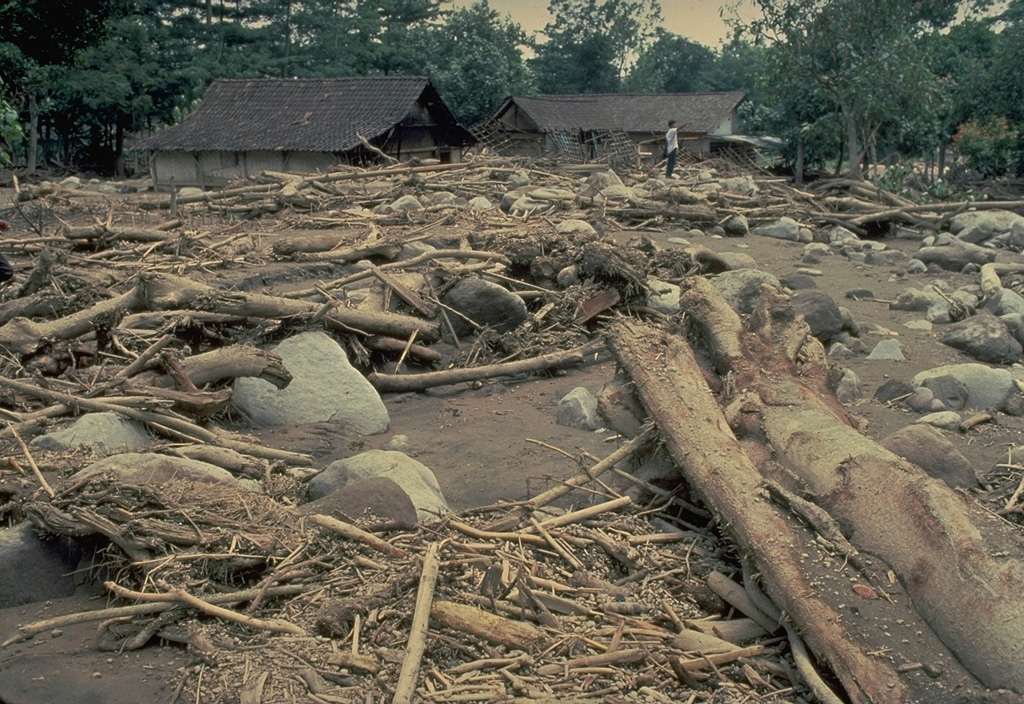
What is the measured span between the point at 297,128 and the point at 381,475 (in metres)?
22.8

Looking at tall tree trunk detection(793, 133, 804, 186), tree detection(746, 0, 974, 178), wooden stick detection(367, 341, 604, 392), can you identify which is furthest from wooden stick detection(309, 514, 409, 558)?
tall tree trunk detection(793, 133, 804, 186)

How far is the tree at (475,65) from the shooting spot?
39.3m

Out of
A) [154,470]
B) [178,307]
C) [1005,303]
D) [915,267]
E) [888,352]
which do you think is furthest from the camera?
[915,267]

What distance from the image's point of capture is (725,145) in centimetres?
3678

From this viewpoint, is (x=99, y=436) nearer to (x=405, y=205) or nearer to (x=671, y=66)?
(x=405, y=205)

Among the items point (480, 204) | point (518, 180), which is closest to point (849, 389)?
point (480, 204)

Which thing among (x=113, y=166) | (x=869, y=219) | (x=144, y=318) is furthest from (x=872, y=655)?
(x=113, y=166)

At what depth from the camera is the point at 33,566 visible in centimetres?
434

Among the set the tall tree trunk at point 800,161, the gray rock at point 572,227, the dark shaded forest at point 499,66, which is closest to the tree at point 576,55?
the dark shaded forest at point 499,66

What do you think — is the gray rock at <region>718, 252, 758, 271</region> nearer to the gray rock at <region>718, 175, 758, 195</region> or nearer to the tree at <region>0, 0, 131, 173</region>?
the tree at <region>0, 0, 131, 173</region>

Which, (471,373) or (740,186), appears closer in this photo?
(471,373)

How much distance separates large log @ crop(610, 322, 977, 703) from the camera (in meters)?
3.28

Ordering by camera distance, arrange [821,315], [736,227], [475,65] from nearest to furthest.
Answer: [821,315], [736,227], [475,65]

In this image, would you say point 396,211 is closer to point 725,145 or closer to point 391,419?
point 391,419
